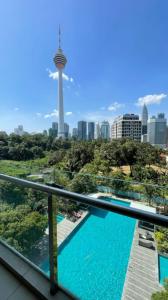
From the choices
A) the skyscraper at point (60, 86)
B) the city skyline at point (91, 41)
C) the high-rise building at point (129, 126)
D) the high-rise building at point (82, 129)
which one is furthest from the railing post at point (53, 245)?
the high-rise building at point (82, 129)

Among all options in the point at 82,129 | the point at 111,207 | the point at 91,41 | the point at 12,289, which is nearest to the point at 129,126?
the point at 82,129

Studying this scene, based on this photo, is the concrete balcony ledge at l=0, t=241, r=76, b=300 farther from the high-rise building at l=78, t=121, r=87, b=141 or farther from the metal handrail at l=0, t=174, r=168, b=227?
the high-rise building at l=78, t=121, r=87, b=141

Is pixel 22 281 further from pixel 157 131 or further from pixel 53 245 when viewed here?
pixel 157 131

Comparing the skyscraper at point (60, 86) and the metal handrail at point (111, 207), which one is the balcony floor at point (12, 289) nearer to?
the metal handrail at point (111, 207)

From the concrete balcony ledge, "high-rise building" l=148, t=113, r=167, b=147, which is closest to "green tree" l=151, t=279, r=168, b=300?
the concrete balcony ledge

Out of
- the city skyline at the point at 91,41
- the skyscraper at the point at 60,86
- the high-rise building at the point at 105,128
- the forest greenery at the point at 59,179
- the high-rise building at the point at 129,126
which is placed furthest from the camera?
the high-rise building at the point at 105,128

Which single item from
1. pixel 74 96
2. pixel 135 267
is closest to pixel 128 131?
pixel 74 96

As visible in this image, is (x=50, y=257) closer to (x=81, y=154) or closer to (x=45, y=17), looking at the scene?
(x=45, y=17)
